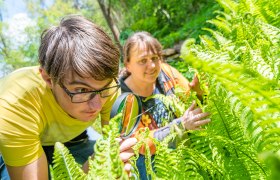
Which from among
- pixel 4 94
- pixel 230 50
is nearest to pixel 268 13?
pixel 230 50

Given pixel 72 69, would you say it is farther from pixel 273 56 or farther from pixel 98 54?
pixel 273 56

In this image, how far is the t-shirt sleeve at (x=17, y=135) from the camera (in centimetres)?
130

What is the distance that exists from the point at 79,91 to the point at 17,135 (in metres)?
0.31

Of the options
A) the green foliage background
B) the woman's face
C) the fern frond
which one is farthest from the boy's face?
the woman's face

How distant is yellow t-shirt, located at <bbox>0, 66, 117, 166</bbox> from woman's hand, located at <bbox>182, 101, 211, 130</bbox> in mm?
688

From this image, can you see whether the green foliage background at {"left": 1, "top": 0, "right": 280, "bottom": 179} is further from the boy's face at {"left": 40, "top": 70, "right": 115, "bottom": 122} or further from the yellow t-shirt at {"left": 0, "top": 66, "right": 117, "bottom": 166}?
the yellow t-shirt at {"left": 0, "top": 66, "right": 117, "bottom": 166}

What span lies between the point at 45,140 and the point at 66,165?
1.09 metres

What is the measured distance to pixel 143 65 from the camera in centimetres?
260

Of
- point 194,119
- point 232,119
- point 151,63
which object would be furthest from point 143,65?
point 232,119

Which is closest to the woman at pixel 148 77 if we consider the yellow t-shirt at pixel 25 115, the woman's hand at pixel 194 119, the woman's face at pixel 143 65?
the woman's face at pixel 143 65

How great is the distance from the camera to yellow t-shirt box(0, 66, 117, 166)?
1.31 metres

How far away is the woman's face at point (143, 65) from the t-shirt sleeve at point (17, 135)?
1258 mm

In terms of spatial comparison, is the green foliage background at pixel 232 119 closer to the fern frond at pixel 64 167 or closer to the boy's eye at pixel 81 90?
the fern frond at pixel 64 167

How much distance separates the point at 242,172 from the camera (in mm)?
759
